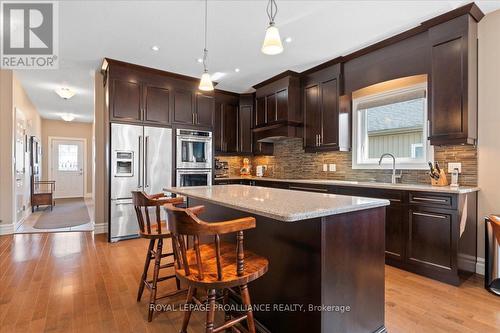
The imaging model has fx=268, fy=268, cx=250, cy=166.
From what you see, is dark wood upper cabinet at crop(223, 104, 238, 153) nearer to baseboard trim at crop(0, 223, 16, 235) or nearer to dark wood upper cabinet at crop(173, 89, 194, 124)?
dark wood upper cabinet at crop(173, 89, 194, 124)

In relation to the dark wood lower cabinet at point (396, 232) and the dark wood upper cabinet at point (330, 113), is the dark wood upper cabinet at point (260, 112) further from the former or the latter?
the dark wood lower cabinet at point (396, 232)

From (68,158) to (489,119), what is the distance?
10.7 m

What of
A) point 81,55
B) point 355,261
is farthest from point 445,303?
point 81,55

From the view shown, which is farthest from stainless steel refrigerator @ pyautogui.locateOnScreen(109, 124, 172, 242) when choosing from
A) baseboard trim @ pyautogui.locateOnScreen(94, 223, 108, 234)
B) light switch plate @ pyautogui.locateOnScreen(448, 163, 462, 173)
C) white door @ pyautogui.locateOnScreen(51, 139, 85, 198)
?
white door @ pyautogui.locateOnScreen(51, 139, 85, 198)

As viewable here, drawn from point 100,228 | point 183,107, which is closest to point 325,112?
point 183,107

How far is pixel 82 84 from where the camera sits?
515 centimetres

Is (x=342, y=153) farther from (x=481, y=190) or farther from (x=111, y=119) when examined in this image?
(x=111, y=119)

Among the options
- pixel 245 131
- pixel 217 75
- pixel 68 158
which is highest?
pixel 217 75

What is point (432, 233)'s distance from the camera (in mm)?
2660

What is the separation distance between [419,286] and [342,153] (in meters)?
2.21

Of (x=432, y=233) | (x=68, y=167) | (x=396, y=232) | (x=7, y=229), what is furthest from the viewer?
(x=68, y=167)

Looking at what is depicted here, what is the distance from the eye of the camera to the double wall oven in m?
4.59

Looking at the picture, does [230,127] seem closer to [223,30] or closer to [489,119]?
[223,30]

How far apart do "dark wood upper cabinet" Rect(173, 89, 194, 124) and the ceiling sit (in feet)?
1.22
